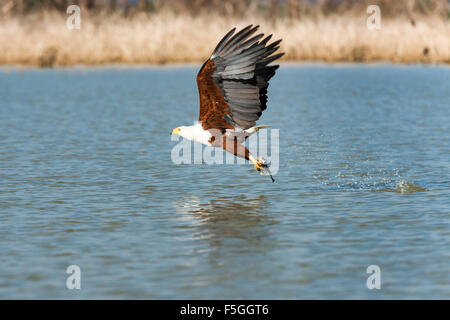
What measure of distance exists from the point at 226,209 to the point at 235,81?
4.72 ft

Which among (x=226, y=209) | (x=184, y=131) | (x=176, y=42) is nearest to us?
(x=226, y=209)

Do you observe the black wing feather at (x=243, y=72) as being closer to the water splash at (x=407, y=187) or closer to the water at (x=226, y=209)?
the water at (x=226, y=209)

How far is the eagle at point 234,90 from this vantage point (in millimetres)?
9891

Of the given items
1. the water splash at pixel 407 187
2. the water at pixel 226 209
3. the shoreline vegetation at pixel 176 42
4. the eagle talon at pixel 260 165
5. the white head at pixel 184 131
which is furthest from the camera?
the shoreline vegetation at pixel 176 42

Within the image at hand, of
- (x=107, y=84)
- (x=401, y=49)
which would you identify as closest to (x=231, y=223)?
(x=107, y=84)

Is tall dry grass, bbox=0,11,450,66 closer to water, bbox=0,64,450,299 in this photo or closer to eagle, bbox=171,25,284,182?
water, bbox=0,64,450,299

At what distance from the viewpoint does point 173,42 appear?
32.4 m

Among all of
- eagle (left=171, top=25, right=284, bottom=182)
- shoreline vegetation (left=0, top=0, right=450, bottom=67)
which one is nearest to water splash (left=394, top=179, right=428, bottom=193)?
eagle (left=171, top=25, right=284, bottom=182)

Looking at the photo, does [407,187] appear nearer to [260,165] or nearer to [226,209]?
[260,165]

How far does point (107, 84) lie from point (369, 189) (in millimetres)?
18552

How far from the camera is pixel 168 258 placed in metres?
7.89

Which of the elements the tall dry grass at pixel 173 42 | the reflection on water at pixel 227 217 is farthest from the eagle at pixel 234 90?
the tall dry grass at pixel 173 42

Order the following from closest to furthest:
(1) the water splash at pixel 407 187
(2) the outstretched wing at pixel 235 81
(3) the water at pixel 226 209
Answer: (3) the water at pixel 226 209 → (2) the outstretched wing at pixel 235 81 → (1) the water splash at pixel 407 187

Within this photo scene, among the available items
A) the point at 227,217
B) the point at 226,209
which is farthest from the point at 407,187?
the point at 227,217
